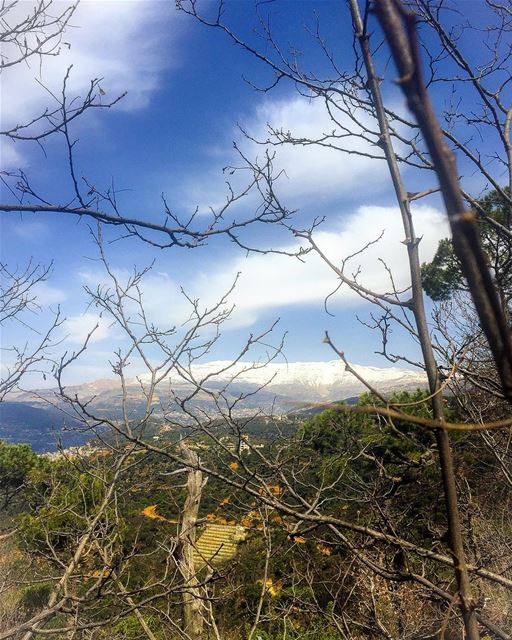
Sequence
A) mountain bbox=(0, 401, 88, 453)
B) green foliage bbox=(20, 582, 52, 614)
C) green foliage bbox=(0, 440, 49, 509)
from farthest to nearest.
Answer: green foliage bbox=(0, 440, 49, 509) < green foliage bbox=(20, 582, 52, 614) < mountain bbox=(0, 401, 88, 453)

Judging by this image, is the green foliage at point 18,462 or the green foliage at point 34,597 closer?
the green foliage at point 34,597

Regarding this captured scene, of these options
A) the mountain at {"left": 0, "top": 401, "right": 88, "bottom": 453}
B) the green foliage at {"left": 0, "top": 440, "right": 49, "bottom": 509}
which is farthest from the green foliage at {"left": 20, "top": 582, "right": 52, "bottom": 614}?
the mountain at {"left": 0, "top": 401, "right": 88, "bottom": 453}

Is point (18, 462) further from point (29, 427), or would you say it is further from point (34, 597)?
point (29, 427)

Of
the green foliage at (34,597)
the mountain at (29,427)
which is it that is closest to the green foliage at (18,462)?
the mountain at (29,427)

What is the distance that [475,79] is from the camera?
2.91m

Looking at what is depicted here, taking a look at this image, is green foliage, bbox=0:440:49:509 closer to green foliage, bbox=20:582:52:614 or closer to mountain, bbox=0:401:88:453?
mountain, bbox=0:401:88:453

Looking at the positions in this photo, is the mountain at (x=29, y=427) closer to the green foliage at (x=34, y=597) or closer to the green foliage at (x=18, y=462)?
the green foliage at (x=18, y=462)

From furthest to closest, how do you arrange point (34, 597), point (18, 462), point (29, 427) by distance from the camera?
point (29, 427) → point (18, 462) → point (34, 597)

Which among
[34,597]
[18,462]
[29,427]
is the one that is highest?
[18,462]

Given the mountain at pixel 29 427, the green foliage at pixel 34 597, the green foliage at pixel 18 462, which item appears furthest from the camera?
the green foliage at pixel 18 462

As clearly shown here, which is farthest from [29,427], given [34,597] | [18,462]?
[34,597]

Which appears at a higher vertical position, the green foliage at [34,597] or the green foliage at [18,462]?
the green foliage at [18,462]

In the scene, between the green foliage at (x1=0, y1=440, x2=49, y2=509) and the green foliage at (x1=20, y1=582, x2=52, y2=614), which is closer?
the green foliage at (x1=20, y1=582, x2=52, y2=614)

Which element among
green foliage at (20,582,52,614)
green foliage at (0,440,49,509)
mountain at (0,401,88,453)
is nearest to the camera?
mountain at (0,401,88,453)
